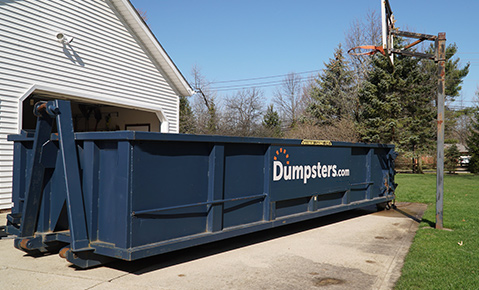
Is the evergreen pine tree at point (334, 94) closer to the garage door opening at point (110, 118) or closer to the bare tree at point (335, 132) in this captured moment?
the bare tree at point (335, 132)

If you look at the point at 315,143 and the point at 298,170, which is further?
the point at 315,143

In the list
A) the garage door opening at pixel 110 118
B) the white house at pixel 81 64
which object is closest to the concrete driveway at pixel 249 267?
the white house at pixel 81 64

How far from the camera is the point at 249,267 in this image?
5703 millimetres

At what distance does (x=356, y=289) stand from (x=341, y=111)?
32754mm

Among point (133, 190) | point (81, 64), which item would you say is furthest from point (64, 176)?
point (81, 64)

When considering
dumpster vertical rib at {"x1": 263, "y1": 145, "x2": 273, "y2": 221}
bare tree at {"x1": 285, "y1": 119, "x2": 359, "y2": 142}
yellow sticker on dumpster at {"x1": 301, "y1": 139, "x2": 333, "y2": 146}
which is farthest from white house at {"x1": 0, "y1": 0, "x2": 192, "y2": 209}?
bare tree at {"x1": 285, "y1": 119, "x2": 359, "y2": 142}

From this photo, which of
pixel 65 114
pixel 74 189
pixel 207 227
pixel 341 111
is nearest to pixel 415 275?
pixel 207 227

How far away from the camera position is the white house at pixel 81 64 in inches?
410

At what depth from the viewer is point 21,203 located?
626 cm

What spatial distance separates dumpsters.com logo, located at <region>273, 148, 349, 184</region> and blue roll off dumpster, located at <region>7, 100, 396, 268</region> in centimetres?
9

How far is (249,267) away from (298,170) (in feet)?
8.41

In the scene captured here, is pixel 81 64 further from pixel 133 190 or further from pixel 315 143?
pixel 133 190

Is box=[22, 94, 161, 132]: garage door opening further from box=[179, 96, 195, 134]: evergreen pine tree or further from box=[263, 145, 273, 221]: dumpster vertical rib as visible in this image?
box=[179, 96, 195, 134]: evergreen pine tree

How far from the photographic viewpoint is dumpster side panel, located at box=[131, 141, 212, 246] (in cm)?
505
